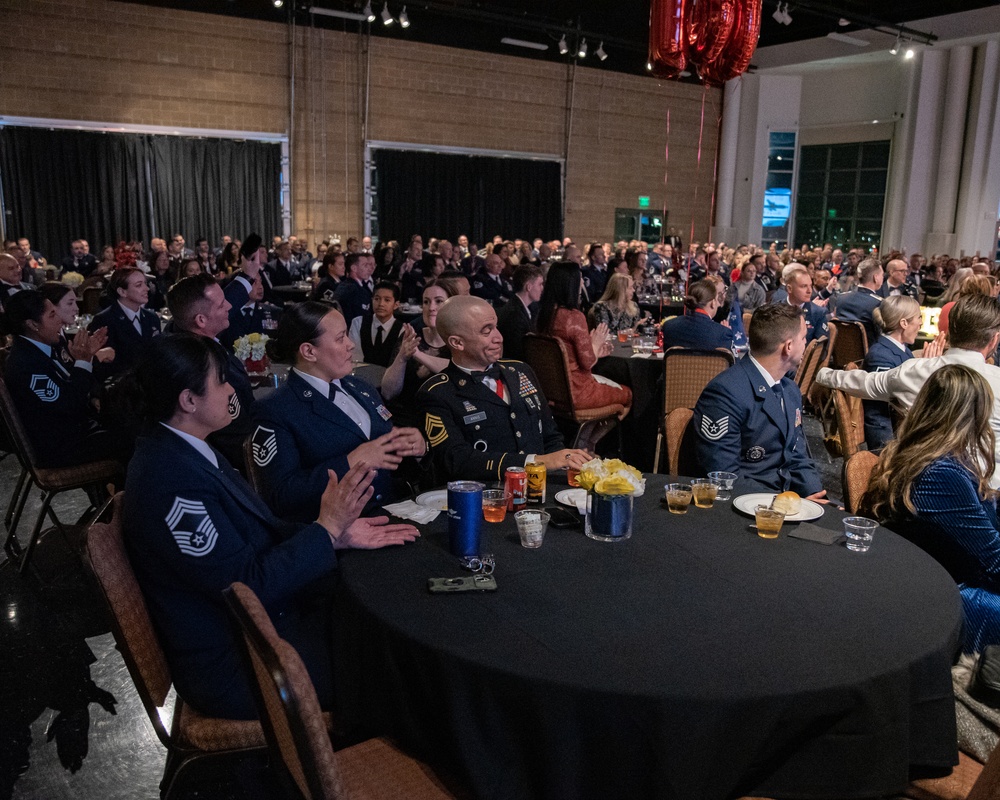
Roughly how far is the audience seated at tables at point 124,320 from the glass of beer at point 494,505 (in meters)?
3.56

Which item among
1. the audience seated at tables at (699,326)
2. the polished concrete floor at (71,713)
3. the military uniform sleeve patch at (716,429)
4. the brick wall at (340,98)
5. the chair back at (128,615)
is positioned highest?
the brick wall at (340,98)

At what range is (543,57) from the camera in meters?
17.3

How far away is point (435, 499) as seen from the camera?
2535mm

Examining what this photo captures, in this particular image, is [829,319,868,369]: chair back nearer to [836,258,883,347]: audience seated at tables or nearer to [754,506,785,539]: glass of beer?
[836,258,883,347]: audience seated at tables

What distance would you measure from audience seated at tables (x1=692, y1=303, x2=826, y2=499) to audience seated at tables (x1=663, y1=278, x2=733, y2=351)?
2517 millimetres

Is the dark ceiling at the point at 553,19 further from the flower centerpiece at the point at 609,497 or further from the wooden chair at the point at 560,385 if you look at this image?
the flower centerpiece at the point at 609,497

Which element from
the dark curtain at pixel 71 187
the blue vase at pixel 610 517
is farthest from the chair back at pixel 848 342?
the dark curtain at pixel 71 187

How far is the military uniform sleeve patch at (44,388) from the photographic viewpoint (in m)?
4.00

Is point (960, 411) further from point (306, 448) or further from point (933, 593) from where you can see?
point (306, 448)

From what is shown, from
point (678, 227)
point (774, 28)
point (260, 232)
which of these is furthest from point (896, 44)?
point (260, 232)

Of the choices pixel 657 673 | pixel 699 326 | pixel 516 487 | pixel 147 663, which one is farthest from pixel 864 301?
pixel 147 663

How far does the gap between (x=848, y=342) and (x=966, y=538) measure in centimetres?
544

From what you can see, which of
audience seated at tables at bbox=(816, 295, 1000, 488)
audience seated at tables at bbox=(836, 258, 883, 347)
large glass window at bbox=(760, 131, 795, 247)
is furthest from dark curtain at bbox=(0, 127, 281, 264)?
audience seated at tables at bbox=(816, 295, 1000, 488)

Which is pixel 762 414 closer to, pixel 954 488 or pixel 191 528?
pixel 954 488
